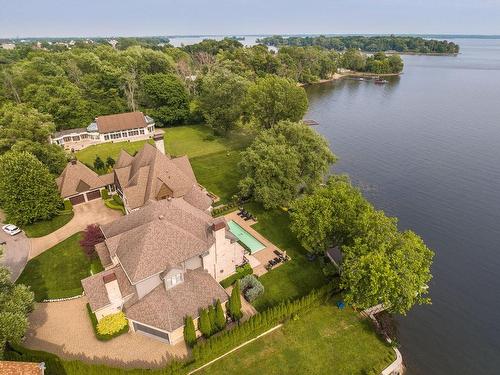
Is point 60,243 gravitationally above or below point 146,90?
below

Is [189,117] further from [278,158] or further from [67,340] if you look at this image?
[67,340]

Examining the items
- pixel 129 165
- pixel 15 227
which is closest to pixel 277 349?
pixel 129 165

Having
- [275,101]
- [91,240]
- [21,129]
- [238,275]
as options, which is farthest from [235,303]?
[275,101]

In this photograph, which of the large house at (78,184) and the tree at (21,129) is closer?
the large house at (78,184)

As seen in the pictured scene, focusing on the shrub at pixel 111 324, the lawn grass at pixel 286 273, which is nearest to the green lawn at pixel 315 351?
the lawn grass at pixel 286 273

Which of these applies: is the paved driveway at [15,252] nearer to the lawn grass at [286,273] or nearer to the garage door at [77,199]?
the garage door at [77,199]

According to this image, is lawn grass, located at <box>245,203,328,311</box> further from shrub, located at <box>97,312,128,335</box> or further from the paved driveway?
the paved driveway

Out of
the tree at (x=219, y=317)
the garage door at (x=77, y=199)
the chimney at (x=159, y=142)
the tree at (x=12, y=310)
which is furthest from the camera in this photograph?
the chimney at (x=159, y=142)
